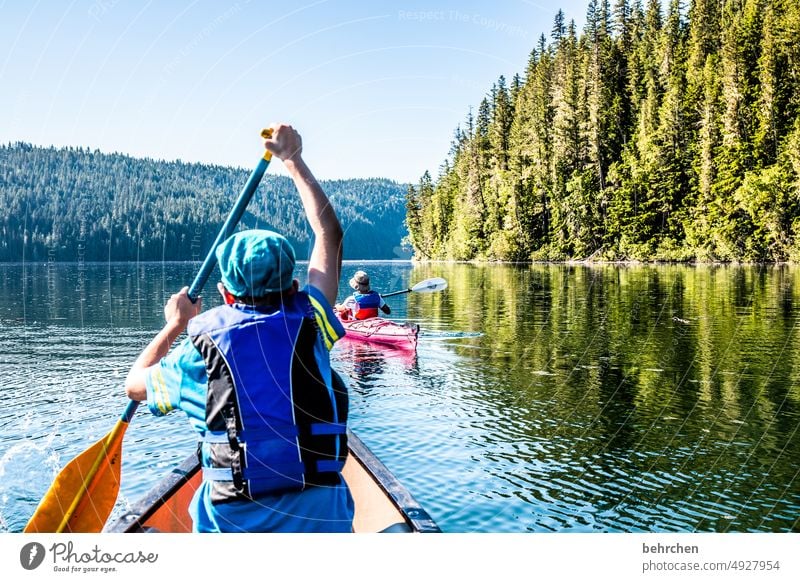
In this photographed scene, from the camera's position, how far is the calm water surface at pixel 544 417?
25.5ft

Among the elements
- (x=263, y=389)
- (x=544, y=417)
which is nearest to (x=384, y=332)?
(x=544, y=417)

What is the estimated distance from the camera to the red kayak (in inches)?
729

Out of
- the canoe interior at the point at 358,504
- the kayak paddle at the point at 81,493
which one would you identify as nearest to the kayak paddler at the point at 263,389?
the canoe interior at the point at 358,504

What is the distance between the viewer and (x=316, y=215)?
123 inches

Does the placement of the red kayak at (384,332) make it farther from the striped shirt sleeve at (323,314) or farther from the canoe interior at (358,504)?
the striped shirt sleeve at (323,314)

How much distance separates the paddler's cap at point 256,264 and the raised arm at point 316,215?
233 millimetres

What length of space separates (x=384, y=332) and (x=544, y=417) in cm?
837

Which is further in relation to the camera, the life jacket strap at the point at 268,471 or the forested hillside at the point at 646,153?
the forested hillside at the point at 646,153

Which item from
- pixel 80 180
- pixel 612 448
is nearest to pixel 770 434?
pixel 612 448

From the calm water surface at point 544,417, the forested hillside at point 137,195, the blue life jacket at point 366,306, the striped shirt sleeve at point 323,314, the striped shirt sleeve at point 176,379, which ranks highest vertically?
the forested hillside at point 137,195

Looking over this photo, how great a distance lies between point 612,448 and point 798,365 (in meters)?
7.63
